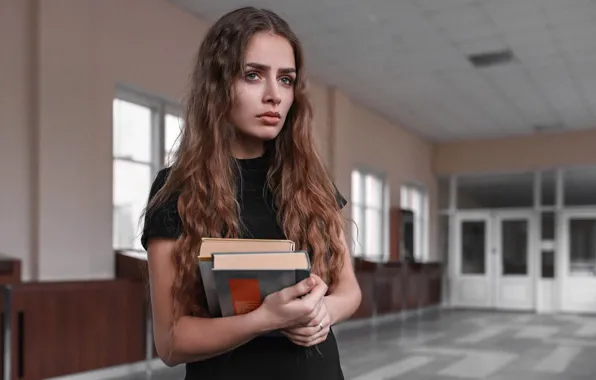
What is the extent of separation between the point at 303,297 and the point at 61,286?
4407 millimetres

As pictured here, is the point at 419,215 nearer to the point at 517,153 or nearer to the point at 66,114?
the point at 517,153

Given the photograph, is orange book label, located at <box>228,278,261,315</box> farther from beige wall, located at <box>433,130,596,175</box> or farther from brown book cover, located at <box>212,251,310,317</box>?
beige wall, located at <box>433,130,596,175</box>

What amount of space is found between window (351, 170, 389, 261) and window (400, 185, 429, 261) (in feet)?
5.04

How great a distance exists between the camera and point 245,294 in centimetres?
84

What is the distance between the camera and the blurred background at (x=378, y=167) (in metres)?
4.82

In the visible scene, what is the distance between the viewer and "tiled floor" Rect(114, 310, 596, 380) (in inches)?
224

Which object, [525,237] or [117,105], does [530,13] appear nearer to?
[117,105]

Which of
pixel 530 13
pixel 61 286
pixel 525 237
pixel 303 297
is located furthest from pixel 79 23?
pixel 525 237

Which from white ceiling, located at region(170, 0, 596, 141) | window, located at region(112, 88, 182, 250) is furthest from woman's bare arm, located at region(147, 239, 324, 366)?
white ceiling, located at region(170, 0, 596, 141)

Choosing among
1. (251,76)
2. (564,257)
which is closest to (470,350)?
(564,257)

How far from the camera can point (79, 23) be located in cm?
520

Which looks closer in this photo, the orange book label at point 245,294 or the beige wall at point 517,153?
the orange book label at point 245,294

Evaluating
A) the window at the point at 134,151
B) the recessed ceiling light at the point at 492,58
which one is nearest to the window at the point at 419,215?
the recessed ceiling light at the point at 492,58

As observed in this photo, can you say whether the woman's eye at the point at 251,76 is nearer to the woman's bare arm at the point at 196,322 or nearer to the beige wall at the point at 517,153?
the woman's bare arm at the point at 196,322
